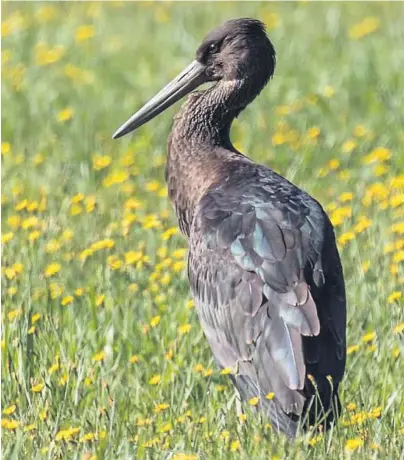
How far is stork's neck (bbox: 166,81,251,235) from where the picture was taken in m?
5.82

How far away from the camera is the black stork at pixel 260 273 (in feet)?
15.5

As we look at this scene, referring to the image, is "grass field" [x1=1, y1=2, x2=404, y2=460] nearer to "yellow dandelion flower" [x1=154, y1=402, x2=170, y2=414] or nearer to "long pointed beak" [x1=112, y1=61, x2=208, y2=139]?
"yellow dandelion flower" [x1=154, y1=402, x2=170, y2=414]

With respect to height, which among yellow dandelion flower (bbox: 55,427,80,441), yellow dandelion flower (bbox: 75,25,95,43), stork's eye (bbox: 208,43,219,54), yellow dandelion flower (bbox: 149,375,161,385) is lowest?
yellow dandelion flower (bbox: 149,375,161,385)

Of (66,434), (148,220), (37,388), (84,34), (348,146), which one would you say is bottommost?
(66,434)

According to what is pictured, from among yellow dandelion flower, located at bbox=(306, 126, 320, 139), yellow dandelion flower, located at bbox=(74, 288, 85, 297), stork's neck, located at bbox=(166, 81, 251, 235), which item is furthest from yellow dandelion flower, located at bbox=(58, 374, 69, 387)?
yellow dandelion flower, located at bbox=(306, 126, 320, 139)

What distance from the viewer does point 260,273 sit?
4945mm

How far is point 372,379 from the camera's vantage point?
5270 mm

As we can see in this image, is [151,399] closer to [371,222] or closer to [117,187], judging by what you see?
[371,222]

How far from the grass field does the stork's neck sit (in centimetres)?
39

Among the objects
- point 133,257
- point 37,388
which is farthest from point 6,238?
point 37,388

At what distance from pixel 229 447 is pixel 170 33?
6.19m

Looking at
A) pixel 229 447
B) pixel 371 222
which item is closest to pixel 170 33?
pixel 371 222

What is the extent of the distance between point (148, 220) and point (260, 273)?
6.20 ft

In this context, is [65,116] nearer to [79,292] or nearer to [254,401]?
[79,292]
